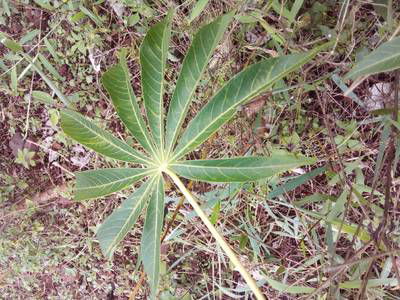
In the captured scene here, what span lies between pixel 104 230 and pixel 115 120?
79 centimetres

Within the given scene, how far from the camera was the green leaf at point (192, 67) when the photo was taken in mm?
1026

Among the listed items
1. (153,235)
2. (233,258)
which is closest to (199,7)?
(153,235)


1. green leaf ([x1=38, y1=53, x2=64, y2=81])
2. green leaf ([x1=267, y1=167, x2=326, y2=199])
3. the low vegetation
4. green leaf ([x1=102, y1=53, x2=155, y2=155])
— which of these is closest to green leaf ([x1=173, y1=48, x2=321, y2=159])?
the low vegetation

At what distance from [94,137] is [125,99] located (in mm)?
138

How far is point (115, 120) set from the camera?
196cm

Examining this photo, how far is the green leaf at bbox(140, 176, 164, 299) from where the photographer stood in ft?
3.94

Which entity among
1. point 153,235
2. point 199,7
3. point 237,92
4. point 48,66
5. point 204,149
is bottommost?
point 153,235

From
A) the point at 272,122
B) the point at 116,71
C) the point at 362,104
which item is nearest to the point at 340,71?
the point at 362,104

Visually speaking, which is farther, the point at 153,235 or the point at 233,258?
the point at 153,235

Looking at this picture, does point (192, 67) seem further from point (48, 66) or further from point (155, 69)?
point (48, 66)

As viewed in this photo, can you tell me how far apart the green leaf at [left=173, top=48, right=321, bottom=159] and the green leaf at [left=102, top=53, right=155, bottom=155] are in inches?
4.4

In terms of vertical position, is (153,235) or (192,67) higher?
(192,67)

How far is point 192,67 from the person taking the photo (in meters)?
1.10

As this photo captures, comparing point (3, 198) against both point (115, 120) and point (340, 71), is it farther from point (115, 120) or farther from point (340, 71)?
point (340, 71)
